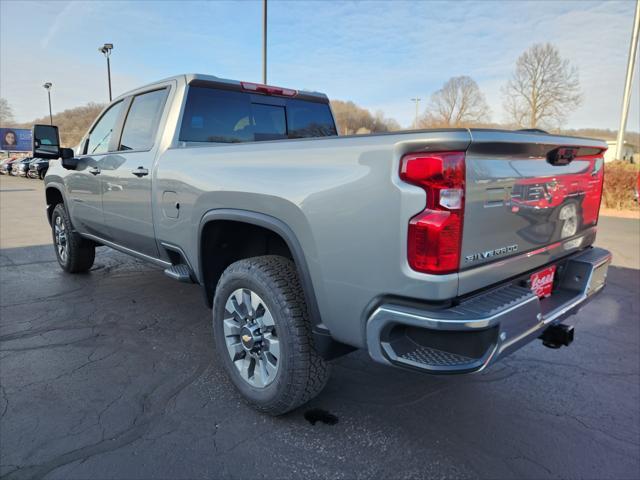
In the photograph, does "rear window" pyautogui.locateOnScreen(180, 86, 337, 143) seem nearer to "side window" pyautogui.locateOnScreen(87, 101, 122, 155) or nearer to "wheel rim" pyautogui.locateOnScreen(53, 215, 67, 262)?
"side window" pyautogui.locateOnScreen(87, 101, 122, 155)

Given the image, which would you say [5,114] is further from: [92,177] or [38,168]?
[92,177]

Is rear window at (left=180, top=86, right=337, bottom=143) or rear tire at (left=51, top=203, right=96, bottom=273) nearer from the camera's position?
rear window at (left=180, top=86, right=337, bottom=143)

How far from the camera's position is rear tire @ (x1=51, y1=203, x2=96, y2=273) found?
5.27 m

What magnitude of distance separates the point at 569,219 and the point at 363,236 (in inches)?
54.3

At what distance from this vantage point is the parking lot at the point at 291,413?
2250 millimetres

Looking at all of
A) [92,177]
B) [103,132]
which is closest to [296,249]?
[92,177]

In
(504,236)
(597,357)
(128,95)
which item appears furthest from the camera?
(128,95)

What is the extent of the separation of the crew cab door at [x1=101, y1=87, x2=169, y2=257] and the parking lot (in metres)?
0.83

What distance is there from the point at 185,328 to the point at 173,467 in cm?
182

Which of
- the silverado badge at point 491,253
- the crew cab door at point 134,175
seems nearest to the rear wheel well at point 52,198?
the crew cab door at point 134,175

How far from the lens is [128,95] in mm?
4199

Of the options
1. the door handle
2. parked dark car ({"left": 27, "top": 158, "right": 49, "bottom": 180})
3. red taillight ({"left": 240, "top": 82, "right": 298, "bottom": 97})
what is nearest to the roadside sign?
parked dark car ({"left": 27, "top": 158, "right": 49, "bottom": 180})

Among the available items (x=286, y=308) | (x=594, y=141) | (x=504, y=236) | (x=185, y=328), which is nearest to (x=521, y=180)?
(x=504, y=236)

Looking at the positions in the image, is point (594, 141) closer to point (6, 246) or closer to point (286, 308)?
point (286, 308)
